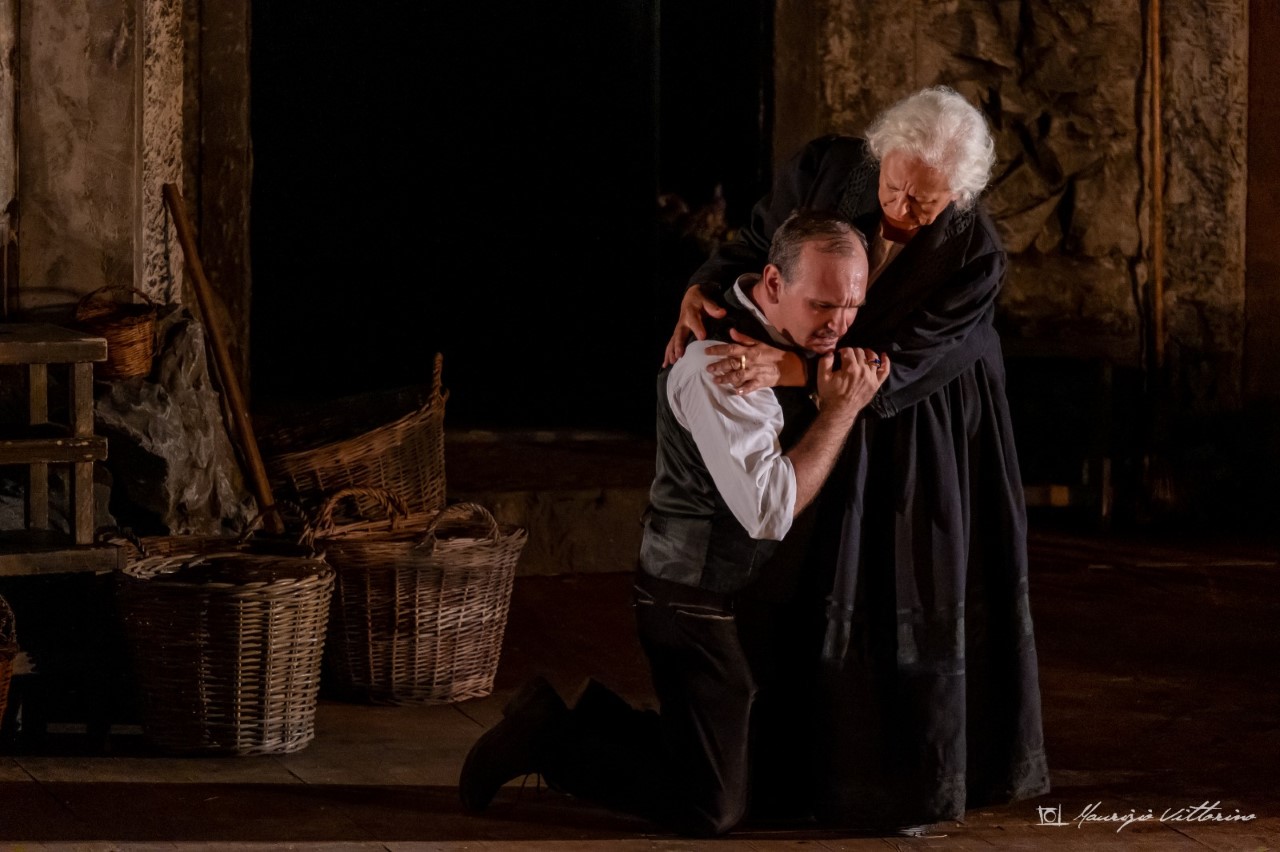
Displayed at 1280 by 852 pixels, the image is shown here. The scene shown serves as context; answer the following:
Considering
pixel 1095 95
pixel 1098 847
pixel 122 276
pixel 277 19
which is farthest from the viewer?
pixel 277 19

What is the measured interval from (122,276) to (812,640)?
2361 millimetres

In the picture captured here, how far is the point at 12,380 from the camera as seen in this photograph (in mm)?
4711

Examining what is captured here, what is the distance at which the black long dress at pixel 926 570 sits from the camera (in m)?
3.52

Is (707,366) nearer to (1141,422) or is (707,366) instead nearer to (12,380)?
(12,380)

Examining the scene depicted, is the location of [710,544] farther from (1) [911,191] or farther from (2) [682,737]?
(1) [911,191]

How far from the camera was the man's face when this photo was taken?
3317 millimetres

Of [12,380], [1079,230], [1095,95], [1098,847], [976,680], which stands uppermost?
[1095,95]

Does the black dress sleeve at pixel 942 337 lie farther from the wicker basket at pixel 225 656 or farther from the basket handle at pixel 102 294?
the basket handle at pixel 102 294

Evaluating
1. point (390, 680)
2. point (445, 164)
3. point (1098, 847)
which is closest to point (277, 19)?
point (445, 164)

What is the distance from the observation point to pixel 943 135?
346cm

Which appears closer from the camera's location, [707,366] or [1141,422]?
[707,366]

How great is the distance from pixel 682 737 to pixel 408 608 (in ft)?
4.26

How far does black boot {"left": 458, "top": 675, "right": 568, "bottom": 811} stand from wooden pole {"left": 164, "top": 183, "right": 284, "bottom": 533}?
3.87 ft

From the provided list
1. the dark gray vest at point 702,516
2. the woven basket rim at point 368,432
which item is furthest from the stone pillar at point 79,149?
the dark gray vest at point 702,516
